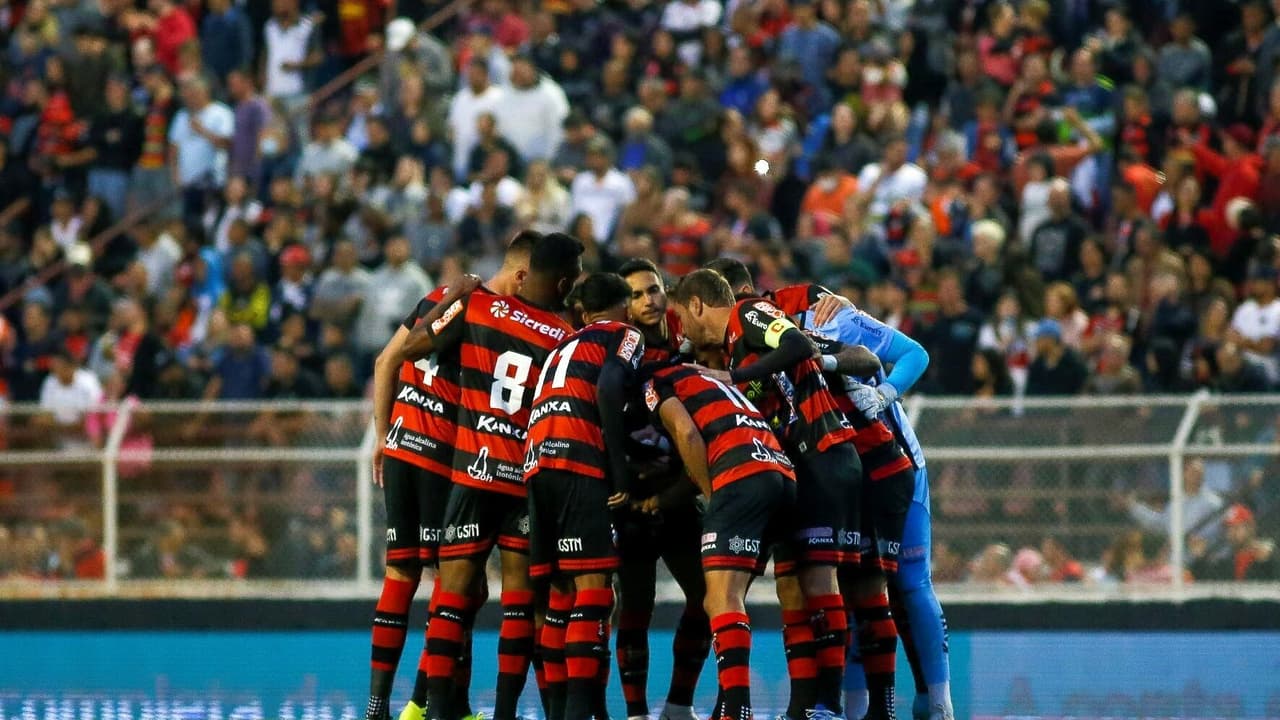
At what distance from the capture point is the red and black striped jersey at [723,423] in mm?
8898

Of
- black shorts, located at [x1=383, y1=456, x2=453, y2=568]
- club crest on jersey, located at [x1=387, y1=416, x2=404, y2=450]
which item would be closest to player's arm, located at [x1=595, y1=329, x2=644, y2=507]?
black shorts, located at [x1=383, y1=456, x2=453, y2=568]

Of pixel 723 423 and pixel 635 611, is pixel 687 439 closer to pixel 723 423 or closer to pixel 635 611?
pixel 723 423

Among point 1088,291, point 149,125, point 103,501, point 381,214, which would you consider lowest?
point 103,501

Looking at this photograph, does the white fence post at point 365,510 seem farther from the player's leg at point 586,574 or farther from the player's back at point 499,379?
the player's leg at point 586,574

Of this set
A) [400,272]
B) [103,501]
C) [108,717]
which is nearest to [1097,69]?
[400,272]

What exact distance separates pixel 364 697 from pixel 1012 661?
4242mm

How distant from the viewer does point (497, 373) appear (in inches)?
376

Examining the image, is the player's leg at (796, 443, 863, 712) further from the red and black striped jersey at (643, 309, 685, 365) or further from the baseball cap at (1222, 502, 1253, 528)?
the baseball cap at (1222, 502, 1253, 528)

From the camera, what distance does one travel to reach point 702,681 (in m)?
12.8

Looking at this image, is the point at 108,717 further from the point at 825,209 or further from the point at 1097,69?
the point at 1097,69

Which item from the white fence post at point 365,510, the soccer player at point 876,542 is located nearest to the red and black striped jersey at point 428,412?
the soccer player at point 876,542

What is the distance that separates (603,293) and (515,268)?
0.53 metres

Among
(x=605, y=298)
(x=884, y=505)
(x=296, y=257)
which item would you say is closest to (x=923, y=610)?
(x=884, y=505)

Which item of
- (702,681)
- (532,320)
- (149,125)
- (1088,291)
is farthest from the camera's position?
(149,125)
